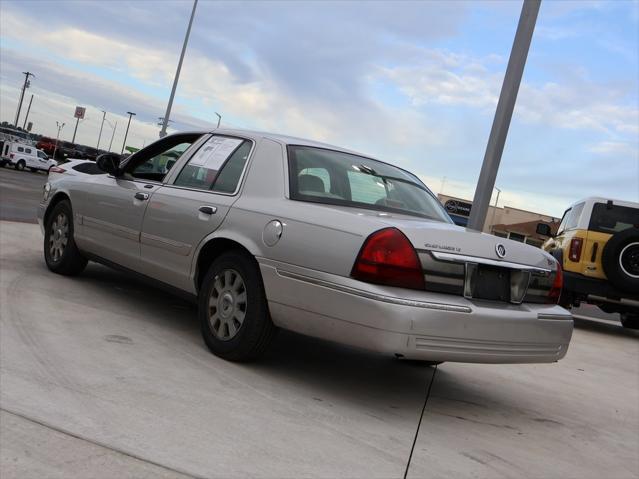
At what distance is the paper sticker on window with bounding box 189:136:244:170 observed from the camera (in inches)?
199

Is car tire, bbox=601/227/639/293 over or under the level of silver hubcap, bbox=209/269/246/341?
over

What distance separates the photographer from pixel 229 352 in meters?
4.42

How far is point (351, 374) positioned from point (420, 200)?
1.28 meters

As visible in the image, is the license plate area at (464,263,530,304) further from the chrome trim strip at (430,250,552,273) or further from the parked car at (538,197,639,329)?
the parked car at (538,197,639,329)

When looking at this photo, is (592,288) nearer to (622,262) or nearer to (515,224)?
(622,262)

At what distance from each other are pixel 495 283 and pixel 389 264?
2.33 feet

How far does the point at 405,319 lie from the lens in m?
3.67

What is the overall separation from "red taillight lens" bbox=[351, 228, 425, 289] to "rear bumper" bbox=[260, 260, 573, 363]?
0.16 feet

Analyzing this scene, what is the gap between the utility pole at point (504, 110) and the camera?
8461 millimetres

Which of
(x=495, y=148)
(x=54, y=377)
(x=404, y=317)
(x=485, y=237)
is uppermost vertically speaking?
(x=495, y=148)

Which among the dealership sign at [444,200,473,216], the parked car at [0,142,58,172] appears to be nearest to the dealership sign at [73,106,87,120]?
the parked car at [0,142,58,172]

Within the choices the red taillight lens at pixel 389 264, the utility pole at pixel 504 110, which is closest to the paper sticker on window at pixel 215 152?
the red taillight lens at pixel 389 264

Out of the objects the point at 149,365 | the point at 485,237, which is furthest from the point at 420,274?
the point at 149,365

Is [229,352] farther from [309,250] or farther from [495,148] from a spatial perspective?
[495,148]
